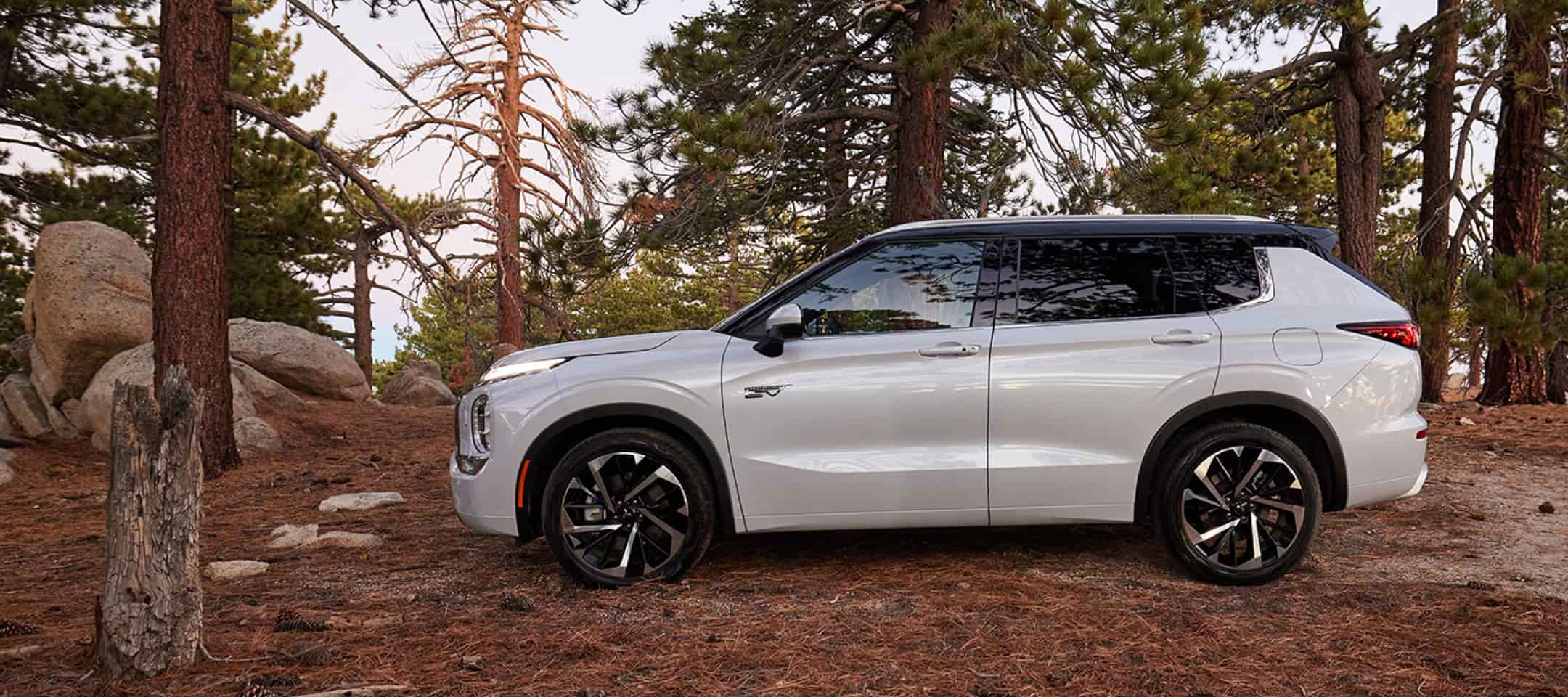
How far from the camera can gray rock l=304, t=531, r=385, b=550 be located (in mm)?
6711

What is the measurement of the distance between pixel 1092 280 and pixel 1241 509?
4.50 feet

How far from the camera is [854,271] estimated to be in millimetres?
5402

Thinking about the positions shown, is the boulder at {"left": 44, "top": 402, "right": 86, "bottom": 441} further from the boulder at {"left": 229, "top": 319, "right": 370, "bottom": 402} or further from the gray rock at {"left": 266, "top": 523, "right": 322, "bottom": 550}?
the gray rock at {"left": 266, "top": 523, "right": 322, "bottom": 550}

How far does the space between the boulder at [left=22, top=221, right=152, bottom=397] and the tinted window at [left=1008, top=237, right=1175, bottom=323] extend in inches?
509

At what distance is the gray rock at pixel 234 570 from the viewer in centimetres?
578

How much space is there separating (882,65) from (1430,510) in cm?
674


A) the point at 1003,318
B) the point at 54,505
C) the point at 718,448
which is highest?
the point at 1003,318

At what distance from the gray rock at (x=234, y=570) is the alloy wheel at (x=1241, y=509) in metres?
5.08

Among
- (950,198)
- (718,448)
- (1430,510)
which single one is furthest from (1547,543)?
(950,198)

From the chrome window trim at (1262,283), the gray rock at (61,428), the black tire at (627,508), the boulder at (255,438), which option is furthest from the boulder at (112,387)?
the chrome window trim at (1262,283)

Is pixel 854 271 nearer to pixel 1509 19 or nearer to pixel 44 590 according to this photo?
pixel 44 590

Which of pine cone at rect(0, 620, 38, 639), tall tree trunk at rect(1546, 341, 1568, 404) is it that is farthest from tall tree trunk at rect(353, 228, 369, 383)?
tall tree trunk at rect(1546, 341, 1568, 404)

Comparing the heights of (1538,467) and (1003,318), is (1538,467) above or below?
below

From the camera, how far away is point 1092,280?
5.41m
